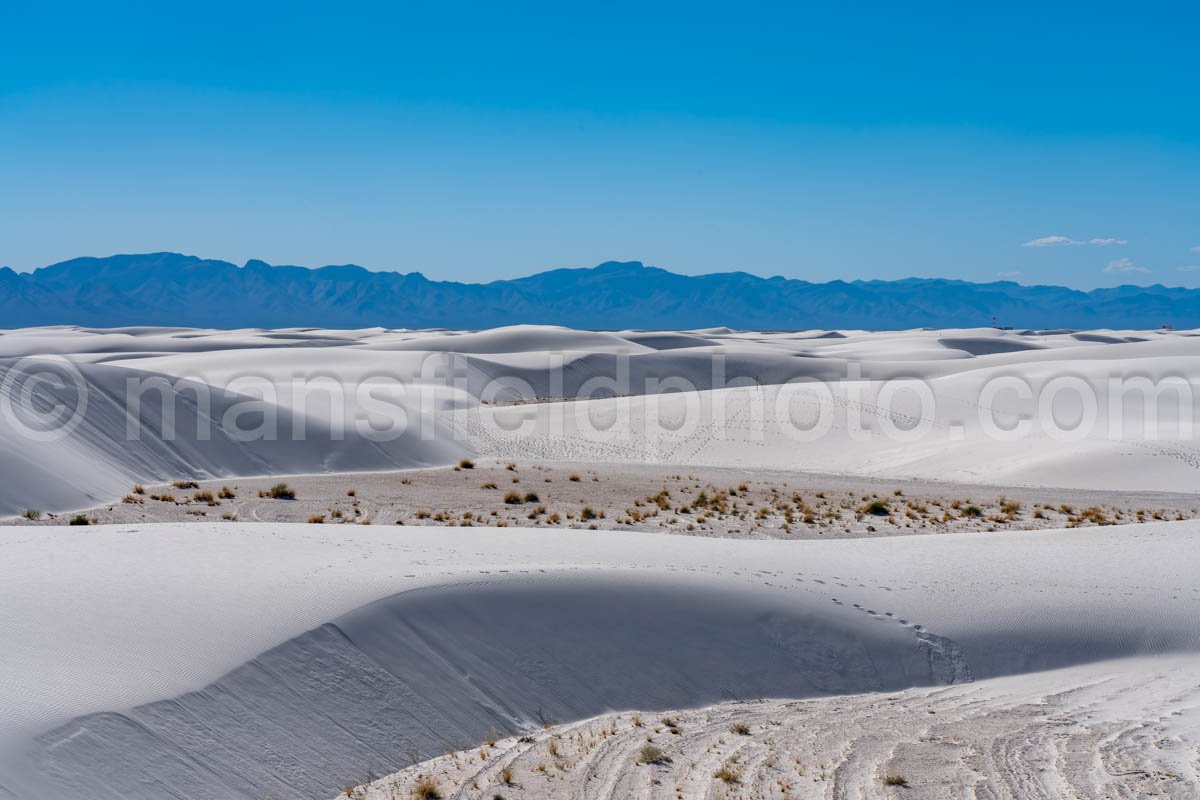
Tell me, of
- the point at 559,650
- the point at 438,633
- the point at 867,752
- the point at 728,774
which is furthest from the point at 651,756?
the point at 438,633

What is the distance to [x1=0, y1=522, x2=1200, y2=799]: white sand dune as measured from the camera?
6.65m

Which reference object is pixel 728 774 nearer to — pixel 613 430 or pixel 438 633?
pixel 438 633

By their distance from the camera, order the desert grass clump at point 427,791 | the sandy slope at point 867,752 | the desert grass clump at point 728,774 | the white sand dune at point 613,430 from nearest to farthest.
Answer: the desert grass clump at point 427,791 < the sandy slope at point 867,752 < the desert grass clump at point 728,774 < the white sand dune at point 613,430

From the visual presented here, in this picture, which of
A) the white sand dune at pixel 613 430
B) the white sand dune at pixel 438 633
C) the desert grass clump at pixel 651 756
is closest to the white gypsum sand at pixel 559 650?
the white sand dune at pixel 438 633

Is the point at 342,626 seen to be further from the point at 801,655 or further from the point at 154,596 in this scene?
the point at 801,655

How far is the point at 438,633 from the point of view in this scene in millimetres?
8773

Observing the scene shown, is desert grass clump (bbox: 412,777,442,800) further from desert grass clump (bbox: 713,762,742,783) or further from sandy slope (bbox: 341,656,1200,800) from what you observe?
desert grass clump (bbox: 713,762,742,783)

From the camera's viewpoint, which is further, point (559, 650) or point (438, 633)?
point (559, 650)

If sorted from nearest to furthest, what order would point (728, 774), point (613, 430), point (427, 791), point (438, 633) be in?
point (427, 791)
point (728, 774)
point (438, 633)
point (613, 430)

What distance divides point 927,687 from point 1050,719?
1422mm

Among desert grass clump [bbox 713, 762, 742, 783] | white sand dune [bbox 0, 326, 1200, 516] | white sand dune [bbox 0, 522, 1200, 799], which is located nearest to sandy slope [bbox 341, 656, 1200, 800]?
desert grass clump [bbox 713, 762, 742, 783]

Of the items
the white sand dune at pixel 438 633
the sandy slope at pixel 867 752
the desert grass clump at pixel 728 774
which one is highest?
the white sand dune at pixel 438 633

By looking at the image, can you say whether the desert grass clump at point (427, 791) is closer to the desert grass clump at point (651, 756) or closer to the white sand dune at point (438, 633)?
the white sand dune at point (438, 633)

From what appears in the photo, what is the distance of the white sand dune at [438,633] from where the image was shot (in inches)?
262
